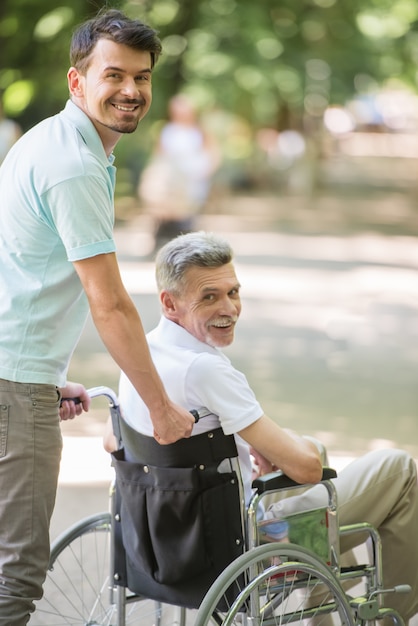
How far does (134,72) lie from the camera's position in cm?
309

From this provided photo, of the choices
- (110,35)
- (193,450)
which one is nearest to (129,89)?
(110,35)

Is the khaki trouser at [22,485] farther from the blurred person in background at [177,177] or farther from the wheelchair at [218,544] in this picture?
the blurred person in background at [177,177]

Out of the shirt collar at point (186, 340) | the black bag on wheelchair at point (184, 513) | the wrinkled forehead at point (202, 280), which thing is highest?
the wrinkled forehead at point (202, 280)

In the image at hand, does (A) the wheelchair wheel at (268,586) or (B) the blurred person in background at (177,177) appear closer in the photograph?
(A) the wheelchair wheel at (268,586)

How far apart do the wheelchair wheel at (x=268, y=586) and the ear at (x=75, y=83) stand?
1.27 meters

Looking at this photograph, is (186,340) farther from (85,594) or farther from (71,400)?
(85,594)

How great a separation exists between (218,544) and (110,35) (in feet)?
4.45

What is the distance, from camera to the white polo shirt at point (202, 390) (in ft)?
10.4

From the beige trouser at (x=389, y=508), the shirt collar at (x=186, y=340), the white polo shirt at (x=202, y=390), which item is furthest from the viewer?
the beige trouser at (x=389, y=508)

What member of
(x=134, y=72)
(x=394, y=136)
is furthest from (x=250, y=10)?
(x=394, y=136)

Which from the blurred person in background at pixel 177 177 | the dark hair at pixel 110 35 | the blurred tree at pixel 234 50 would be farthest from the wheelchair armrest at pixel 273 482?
the blurred tree at pixel 234 50

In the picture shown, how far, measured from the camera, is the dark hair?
3055mm

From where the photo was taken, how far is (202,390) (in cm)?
319

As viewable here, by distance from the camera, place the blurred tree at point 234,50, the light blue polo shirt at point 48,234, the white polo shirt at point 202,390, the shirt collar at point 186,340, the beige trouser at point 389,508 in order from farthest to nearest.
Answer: the blurred tree at point 234,50
the beige trouser at point 389,508
the shirt collar at point 186,340
the white polo shirt at point 202,390
the light blue polo shirt at point 48,234
